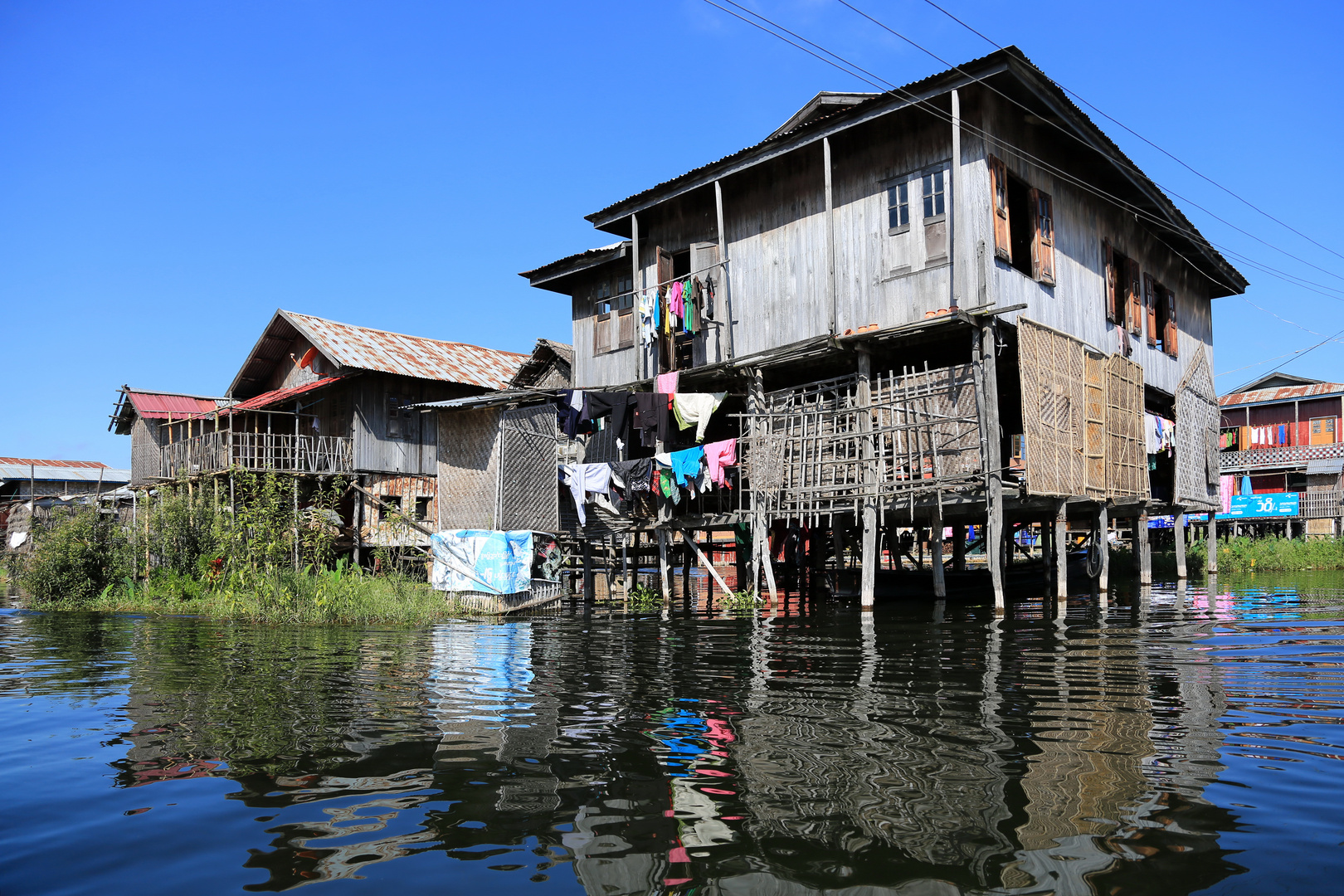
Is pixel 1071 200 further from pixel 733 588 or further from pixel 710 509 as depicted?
pixel 733 588

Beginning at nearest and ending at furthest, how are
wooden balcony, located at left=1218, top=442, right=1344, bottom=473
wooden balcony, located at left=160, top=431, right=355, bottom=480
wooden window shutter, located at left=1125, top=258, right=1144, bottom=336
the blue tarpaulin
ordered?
the blue tarpaulin < wooden window shutter, located at left=1125, top=258, right=1144, bottom=336 < wooden balcony, located at left=160, top=431, right=355, bottom=480 < wooden balcony, located at left=1218, top=442, right=1344, bottom=473

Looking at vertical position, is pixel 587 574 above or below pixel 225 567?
below

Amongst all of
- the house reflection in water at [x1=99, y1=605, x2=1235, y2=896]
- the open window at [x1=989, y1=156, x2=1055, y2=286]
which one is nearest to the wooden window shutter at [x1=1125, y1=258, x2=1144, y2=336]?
the open window at [x1=989, y1=156, x2=1055, y2=286]

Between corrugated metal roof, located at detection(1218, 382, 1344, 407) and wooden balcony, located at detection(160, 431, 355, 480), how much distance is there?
28.1 m

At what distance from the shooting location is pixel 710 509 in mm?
18609

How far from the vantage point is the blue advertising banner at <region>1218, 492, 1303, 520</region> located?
2991 cm

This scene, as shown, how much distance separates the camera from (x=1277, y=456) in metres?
31.7

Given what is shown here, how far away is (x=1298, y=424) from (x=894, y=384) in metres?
25.6

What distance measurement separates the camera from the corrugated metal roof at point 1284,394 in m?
31.5

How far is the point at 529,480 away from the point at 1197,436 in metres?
14.6

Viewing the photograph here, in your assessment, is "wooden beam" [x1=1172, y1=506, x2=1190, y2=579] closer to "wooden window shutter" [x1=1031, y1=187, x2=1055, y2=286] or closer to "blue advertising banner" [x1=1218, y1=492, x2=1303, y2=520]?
"wooden window shutter" [x1=1031, y1=187, x2=1055, y2=286]

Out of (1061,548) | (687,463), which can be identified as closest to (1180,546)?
(1061,548)

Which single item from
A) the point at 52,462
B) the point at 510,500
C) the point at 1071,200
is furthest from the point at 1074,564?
the point at 52,462

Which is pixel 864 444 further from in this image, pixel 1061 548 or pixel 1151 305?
pixel 1151 305
